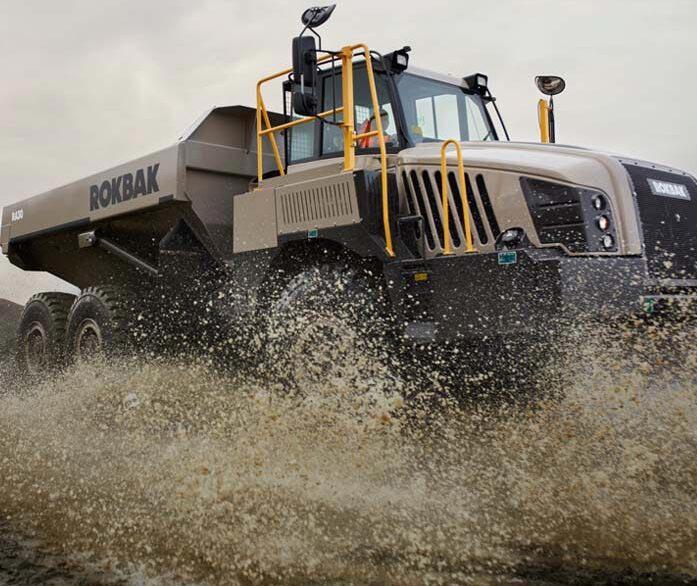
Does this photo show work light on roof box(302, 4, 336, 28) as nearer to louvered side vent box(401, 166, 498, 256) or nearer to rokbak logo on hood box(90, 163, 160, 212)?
louvered side vent box(401, 166, 498, 256)

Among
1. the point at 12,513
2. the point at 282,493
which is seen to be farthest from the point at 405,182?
the point at 12,513

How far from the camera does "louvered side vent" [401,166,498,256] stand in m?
5.26

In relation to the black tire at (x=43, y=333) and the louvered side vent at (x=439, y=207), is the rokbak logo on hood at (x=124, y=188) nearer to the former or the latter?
the black tire at (x=43, y=333)

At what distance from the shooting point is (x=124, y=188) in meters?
8.03

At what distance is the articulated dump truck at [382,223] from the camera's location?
4855 mm

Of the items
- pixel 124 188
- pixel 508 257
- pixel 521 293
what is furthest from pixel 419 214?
pixel 124 188

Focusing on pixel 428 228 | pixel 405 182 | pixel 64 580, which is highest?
pixel 405 182

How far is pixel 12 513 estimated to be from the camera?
4.62 meters

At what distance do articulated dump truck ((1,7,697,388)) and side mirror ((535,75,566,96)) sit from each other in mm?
19

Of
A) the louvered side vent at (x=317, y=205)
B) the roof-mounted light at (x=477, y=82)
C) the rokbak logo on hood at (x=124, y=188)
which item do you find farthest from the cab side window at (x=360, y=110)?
the rokbak logo on hood at (x=124, y=188)

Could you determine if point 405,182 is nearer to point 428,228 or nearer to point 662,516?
point 428,228

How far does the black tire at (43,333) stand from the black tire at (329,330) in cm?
372

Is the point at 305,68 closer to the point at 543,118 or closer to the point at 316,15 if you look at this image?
the point at 316,15

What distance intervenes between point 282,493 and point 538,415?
155 cm
